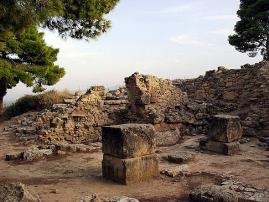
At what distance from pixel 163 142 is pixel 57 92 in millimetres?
10079

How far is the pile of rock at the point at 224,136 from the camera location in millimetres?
10805

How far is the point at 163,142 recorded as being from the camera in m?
12.5

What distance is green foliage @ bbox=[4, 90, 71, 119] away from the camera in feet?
65.1

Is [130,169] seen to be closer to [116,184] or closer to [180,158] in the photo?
[116,184]

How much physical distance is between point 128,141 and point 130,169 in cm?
59

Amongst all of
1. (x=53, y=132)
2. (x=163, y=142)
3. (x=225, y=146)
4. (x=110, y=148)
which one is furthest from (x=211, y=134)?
(x=53, y=132)

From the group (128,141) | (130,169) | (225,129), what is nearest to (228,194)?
(130,169)

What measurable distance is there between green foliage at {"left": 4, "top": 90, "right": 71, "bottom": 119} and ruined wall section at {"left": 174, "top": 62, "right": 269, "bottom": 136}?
6754 mm

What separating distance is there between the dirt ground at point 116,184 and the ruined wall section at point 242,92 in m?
2.07

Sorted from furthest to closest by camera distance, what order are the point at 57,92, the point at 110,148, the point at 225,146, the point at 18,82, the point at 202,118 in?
the point at 57,92, the point at 18,82, the point at 202,118, the point at 225,146, the point at 110,148

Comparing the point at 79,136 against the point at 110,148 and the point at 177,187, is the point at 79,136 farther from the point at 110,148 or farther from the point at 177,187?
the point at 177,187

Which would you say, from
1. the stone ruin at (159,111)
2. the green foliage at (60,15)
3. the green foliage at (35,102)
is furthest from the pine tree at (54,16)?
the stone ruin at (159,111)

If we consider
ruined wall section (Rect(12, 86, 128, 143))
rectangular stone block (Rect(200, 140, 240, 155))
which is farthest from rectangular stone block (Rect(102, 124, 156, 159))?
ruined wall section (Rect(12, 86, 128, 143))

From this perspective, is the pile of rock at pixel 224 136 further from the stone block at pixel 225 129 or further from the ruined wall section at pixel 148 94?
the ruined wall section at pixel 148 94
